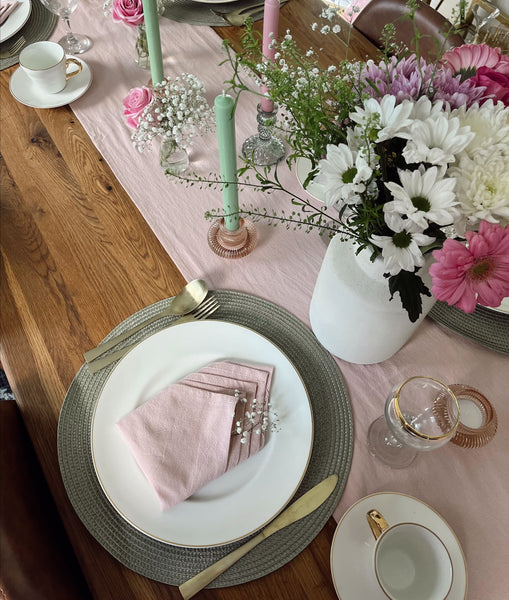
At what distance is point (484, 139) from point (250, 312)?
0.43m

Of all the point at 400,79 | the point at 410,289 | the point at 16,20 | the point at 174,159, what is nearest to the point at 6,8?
the point at 16,20

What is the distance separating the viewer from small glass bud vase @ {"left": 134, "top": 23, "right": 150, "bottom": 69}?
1.07 meters

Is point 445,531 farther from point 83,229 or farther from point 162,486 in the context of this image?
point 83,229

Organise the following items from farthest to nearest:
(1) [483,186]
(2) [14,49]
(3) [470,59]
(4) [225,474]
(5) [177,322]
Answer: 1. (2) [14,49]
2. (5) [177,322]
3. (4) [225,474]
4. (3) [470,59]
5. (1) [483,186]

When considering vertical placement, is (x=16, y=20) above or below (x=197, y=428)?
above

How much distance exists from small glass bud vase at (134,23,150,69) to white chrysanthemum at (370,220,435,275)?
83cm

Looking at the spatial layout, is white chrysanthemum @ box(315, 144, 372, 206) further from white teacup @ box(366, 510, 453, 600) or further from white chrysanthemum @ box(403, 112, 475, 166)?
white teacup @ box(366, 510, 453, 600)

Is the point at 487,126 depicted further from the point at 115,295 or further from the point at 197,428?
the point at 115,295

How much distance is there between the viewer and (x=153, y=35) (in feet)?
2.89

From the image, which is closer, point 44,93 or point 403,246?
point 403,246

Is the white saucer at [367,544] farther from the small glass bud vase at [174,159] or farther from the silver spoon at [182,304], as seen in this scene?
the small glass bud vase at [174,159]

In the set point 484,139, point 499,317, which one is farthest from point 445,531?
point 484,139

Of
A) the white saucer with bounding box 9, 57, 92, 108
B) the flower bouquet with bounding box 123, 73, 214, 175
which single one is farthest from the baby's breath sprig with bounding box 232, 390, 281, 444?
the white saucer with bounding box 9, 57, 92, 108

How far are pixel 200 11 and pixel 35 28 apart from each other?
37 cm
